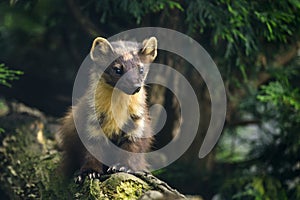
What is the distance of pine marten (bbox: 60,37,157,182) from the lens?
4.61m

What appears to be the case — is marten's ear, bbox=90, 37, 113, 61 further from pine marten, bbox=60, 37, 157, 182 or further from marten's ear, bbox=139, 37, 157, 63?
marten's ear, bbox=139, 37, 157, 63

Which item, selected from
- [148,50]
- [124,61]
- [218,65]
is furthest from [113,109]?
[218,65]

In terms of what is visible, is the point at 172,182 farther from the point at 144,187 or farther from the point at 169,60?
the point at 144,187

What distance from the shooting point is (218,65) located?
6.11 meters

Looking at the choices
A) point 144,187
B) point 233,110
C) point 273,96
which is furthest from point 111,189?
point 233,110

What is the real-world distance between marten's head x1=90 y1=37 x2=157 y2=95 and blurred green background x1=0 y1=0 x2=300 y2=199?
696 millimetres

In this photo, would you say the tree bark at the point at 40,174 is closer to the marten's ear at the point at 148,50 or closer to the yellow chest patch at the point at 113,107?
the yellow chest patch at the point at 113,107

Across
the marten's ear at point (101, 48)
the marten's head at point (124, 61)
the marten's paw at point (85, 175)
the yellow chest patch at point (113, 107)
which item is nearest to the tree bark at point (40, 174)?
the marten's paw at point (85, 175)

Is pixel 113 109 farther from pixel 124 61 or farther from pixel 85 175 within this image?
pixel 85 175

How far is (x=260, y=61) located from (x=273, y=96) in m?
0.63

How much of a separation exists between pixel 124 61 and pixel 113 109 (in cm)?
39

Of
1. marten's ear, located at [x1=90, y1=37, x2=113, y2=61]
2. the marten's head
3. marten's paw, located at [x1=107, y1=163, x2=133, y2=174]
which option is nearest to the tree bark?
marten's paw, located at [x1=107, y1=163, x2=133, y2=174]

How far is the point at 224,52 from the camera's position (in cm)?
603

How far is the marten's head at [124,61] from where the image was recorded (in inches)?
176
